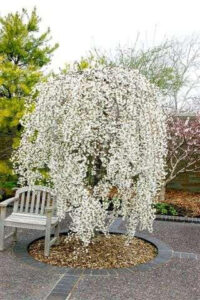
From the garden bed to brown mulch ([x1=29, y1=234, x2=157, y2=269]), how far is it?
2.21m

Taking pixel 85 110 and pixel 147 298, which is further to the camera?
pixel 85 110

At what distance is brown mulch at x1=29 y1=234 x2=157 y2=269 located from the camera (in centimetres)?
436

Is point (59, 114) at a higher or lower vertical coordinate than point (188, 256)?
higher

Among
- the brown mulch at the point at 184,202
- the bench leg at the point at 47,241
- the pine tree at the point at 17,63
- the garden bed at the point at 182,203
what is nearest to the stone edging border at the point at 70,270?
the bench leg at the point at 47,241

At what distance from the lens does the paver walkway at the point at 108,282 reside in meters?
3.47

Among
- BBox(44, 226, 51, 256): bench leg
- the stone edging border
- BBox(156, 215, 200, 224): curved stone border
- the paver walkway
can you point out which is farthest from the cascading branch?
BBox(156, 215, 200, 224): curved stone border

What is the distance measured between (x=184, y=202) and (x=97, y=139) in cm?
469

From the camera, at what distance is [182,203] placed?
8.05 meters

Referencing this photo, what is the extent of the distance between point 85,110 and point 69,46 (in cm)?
1370

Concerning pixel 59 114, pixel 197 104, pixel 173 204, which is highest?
pixel 197 104

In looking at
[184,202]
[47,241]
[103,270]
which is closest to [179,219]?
[184,202]

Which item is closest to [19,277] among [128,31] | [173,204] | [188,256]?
[188,256]

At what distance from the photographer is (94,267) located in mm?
4246

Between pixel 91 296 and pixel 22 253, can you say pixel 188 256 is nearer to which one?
pixel 91 296
